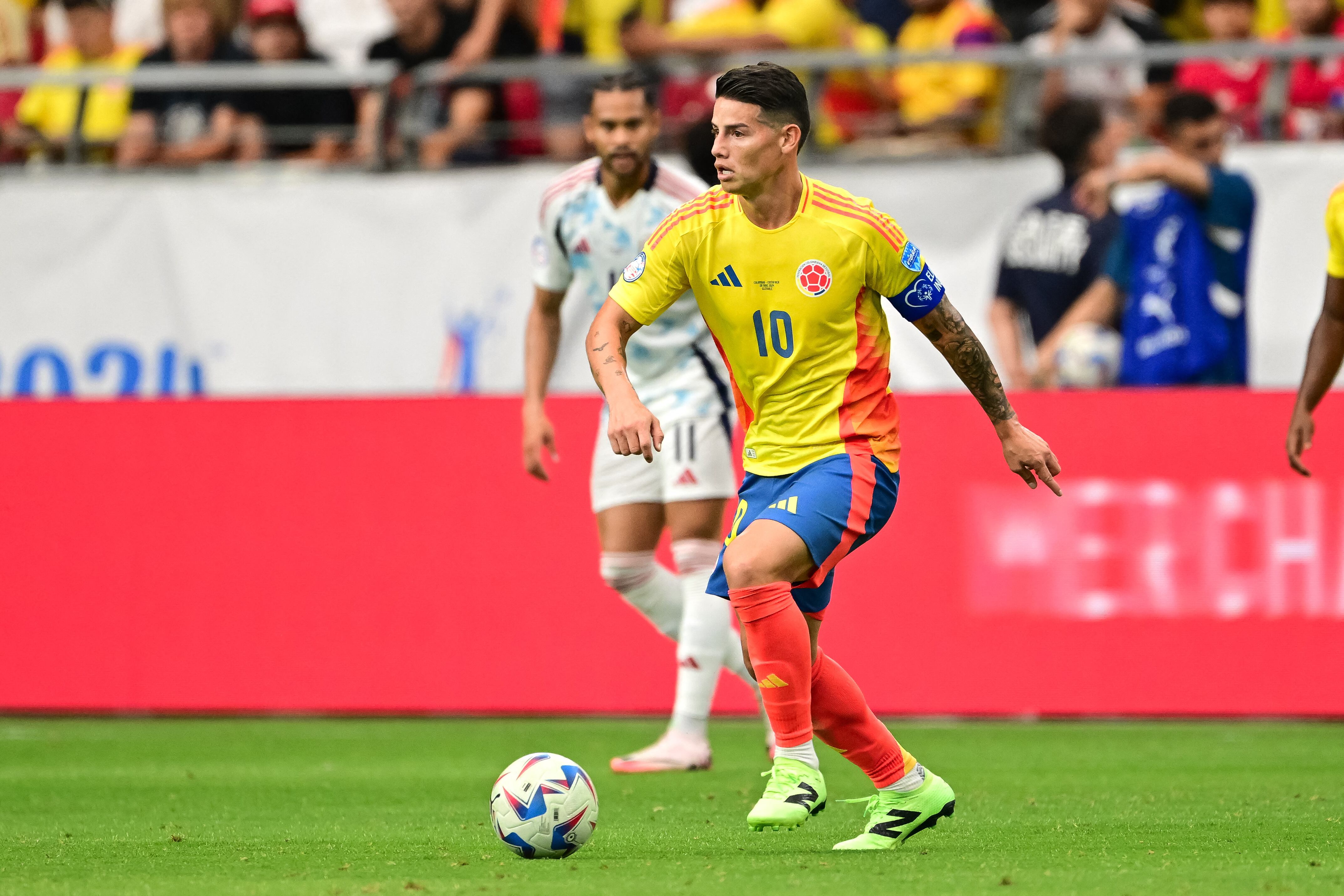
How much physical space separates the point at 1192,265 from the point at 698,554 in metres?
3.45

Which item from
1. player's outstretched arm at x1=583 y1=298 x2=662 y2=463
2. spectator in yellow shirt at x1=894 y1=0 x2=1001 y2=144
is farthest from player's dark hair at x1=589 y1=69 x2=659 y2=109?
spectator in yellow shirt at x1=894 y1=0 x2=1001 y2=144

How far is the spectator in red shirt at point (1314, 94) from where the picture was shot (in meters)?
11.1

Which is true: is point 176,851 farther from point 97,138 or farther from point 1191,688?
point 97,138

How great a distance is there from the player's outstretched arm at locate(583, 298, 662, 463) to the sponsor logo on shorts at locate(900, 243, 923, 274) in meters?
0.74

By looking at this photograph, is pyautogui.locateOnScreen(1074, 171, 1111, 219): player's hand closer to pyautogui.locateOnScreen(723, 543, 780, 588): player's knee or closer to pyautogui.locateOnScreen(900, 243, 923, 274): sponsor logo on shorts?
pyautogui.locateOnScreen(900, 243, 923, 274): sponsor logo on shorts

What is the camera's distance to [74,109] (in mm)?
12969

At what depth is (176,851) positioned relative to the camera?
5.17 m

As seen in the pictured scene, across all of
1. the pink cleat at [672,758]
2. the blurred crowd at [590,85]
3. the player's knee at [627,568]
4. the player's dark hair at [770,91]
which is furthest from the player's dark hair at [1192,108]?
the player's dark hair at [770,91]

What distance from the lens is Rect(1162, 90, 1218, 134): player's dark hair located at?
926 cm

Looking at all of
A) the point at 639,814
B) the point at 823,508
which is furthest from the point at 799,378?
the point at 639,814

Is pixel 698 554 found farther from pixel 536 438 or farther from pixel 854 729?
pixel 854 729

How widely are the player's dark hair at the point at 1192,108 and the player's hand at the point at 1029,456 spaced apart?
4.81 metres

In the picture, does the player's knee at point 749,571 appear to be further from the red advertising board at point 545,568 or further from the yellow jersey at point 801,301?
the red advertising board at point 545,568

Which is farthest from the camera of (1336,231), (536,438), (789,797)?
(536,438)
